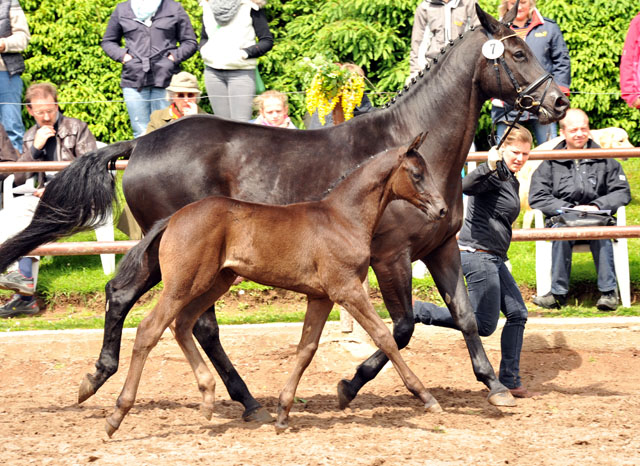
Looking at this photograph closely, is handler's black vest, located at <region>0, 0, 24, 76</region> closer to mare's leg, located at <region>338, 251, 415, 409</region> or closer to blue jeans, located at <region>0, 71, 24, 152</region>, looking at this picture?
blue jeans, located at <region>0, 71, 24, 152</region>

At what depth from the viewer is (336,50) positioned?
39.8ft

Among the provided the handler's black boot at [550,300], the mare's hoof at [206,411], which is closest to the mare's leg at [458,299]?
the mare's hoof at [206,411]

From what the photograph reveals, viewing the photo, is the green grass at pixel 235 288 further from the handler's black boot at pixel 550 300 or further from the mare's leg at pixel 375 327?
the mare's leg at pixel 375 327

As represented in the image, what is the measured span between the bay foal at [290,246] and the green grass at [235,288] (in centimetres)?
252

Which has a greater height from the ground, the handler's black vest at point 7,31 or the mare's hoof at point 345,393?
the handler's black vest at point 7,31

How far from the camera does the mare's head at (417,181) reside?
5.35 m

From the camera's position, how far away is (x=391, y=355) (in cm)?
541

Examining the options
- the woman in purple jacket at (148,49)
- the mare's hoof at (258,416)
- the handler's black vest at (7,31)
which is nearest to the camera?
the mare's hoof at (258,416)

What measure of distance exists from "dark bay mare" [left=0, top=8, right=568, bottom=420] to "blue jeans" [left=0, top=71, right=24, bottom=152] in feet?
12.7

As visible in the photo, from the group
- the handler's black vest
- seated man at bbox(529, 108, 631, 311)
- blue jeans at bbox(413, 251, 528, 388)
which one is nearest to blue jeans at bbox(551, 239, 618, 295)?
seated man at bbox(529, 108, 631, 311)

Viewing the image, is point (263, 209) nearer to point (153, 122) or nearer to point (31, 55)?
point (153, 122)

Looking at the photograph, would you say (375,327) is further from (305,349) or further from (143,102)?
(143,102)

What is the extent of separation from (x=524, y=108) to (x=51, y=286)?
4.77 metres

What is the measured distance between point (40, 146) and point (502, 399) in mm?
4903
